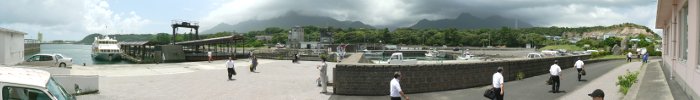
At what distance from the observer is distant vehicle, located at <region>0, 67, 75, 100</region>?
6180 mm

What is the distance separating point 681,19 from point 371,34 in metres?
177

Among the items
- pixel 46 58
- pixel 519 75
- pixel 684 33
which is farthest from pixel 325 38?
pixel 684 33

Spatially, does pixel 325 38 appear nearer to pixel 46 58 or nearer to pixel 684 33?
pixel 46 58

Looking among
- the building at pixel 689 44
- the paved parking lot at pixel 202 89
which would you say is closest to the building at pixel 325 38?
the paved parking lot at pixel 202 89

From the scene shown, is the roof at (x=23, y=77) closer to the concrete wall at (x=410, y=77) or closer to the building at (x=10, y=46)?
the concrete wall at (x=410, y=77)

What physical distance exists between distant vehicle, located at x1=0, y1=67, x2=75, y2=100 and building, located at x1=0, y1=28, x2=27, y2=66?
66.0 feet

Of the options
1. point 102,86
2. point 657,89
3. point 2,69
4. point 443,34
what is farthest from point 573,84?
point 443,34

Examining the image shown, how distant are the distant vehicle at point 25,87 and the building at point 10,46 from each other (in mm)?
20108

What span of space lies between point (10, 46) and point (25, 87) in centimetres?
2555

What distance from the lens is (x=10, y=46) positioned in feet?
92.3

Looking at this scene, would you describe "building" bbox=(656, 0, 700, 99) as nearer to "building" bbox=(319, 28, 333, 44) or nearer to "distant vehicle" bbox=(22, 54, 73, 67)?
"distant vehicle" bbox=(22, 54, 73, 67)

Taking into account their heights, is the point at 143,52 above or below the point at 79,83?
above

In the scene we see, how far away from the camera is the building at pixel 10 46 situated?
25.8 metres

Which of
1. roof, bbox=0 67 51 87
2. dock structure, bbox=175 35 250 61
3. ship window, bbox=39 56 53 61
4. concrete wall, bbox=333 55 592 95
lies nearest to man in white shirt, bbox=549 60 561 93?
concrete wall, bbox=333 55 592 95
